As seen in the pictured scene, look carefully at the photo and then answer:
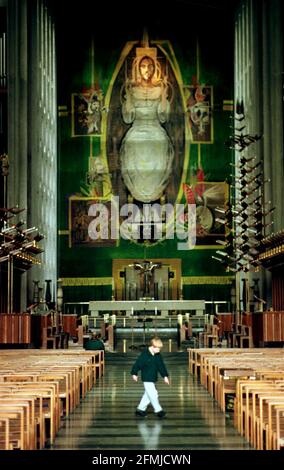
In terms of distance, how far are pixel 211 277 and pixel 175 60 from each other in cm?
1101

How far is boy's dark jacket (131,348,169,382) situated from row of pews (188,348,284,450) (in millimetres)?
1001

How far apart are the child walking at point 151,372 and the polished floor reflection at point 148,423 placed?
167mm


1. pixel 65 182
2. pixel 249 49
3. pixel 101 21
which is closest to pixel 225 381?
pixel 249 49

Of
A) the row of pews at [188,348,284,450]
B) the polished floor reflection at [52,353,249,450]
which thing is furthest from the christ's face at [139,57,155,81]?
the polished floor reflection at [52,353,249,450]

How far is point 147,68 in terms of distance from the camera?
48.9 metres

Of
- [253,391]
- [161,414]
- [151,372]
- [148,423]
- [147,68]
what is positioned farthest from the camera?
[147,68]

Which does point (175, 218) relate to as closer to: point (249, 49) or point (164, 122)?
point (164, 122)

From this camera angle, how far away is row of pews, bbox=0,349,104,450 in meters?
9.76

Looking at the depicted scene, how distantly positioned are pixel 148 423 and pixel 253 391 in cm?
288

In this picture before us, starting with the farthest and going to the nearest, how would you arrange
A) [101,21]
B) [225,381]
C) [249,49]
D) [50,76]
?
[101,21]
[50,76]
[249,49]
[225,381]

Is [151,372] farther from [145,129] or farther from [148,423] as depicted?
[145,129]

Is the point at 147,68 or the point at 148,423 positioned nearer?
the point at 148,423

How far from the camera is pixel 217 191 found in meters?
47.8

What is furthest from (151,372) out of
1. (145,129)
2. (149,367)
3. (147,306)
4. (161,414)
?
(145,129)
